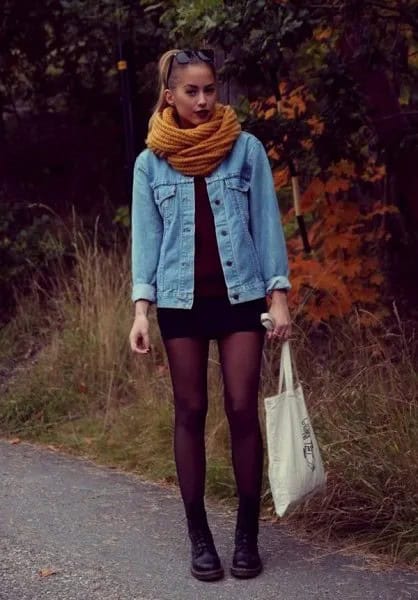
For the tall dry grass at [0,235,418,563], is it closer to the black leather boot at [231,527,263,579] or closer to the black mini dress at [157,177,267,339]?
the black leather boot at [231,527,263,579]

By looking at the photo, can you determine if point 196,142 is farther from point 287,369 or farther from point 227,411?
point 227,411

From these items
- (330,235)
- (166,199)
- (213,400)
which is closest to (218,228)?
(166,199)

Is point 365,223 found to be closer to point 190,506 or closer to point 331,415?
point 331,415

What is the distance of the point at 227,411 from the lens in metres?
4.39

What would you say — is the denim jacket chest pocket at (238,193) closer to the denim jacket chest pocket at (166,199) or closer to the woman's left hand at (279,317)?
the denim jacket chest pocket at (166,199)

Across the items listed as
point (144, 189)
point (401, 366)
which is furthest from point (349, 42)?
point (144, 189)

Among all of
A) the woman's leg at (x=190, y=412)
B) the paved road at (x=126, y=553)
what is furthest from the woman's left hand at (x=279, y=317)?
the paved road at (x=126, y=553)

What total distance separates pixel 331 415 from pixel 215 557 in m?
1.19

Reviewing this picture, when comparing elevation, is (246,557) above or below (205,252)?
below

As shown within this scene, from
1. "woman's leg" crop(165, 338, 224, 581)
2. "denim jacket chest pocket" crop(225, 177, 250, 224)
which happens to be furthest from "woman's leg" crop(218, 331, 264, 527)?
"denim jacket chest pocket" crop(225, 177, 250, 224)

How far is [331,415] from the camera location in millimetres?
5395

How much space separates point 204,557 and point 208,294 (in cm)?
104

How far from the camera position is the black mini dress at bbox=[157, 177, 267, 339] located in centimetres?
428

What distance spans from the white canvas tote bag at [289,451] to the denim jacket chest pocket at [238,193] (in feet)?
2.08
